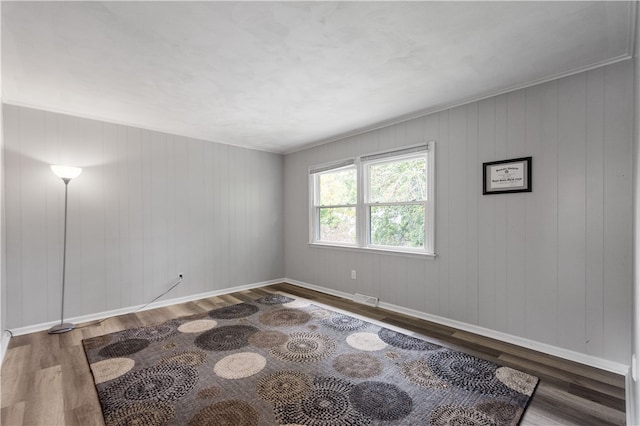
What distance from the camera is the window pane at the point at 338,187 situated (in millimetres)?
4277

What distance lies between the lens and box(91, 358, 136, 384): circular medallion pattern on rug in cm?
215

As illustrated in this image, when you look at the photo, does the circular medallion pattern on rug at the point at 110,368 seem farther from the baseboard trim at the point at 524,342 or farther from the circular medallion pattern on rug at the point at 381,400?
the baseboard trim at the point at 524,342

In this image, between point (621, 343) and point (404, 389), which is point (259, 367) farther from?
point (621, 343)

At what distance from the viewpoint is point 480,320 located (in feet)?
9.56

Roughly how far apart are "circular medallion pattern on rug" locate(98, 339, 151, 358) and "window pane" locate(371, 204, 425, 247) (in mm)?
2815

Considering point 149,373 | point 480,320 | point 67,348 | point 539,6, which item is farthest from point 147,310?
point 539,6

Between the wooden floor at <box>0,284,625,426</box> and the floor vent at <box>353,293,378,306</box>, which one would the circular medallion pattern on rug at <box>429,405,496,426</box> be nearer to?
the wooden floor at <box>0,284,625,426</box>

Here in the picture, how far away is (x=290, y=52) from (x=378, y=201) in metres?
2.28

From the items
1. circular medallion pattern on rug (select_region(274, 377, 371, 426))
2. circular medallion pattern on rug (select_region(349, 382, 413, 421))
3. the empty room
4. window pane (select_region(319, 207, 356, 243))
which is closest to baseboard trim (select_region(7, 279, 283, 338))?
the empty room

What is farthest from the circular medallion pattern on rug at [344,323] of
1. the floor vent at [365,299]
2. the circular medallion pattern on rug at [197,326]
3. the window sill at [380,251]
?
the circular medallion pattern on rug at [197,326]

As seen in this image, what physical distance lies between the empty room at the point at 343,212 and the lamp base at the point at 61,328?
0.12 ft

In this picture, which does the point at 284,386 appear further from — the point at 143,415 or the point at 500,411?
the point at 500,411

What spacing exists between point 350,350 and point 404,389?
0.65 meters

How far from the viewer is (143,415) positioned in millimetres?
1750
